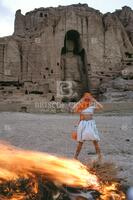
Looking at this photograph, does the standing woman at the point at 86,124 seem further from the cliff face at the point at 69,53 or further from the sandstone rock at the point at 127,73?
the sandstone rock at the point at 127,73

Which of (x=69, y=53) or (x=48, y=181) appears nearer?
(x=48, y=181)

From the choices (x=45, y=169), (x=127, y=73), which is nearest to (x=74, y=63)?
(x=127, y=73)

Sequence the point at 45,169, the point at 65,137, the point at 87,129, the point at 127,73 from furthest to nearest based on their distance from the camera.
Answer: the point at 127,73 → the point at 65,137 → the point at 87,129 → the point at 45,169

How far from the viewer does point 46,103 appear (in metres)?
36.9

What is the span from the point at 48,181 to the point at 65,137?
12.6 metres

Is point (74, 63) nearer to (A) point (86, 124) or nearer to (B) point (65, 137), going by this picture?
(B) point (65, 137)

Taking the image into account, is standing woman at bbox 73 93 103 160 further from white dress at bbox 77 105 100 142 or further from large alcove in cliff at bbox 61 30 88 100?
large alcove in cliff at bbox 61 30 88 100

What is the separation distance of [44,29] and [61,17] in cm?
231

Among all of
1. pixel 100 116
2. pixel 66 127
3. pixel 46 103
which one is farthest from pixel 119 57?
pixel 66 127

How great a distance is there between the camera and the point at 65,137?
63.7 feet

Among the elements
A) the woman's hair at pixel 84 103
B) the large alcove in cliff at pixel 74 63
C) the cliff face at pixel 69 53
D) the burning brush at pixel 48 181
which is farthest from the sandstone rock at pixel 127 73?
the burning brush at pixel 48 181

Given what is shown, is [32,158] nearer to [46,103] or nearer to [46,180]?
[46,180]

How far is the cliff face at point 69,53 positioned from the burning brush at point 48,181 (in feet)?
109

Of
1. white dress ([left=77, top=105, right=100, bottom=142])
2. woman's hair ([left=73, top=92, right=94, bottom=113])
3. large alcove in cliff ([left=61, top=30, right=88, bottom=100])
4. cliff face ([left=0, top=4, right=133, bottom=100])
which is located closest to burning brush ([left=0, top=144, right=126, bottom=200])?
white dress ([left=77, top=105, right=100, bottom=142])
